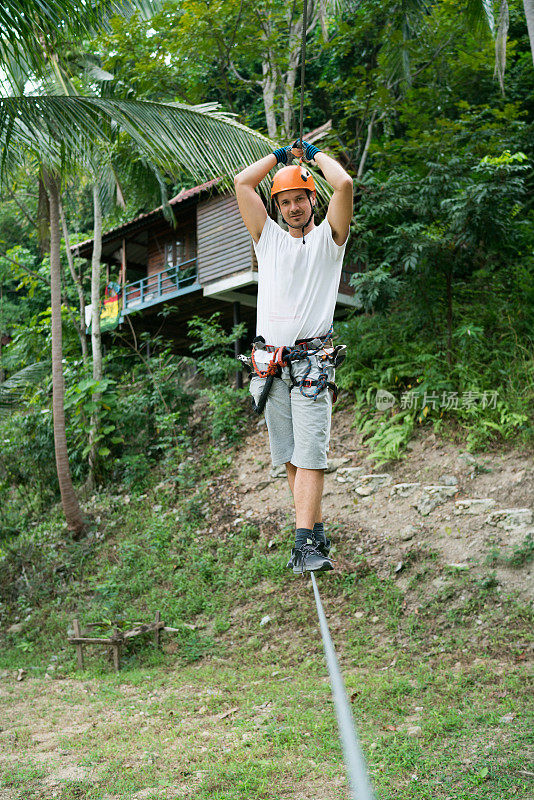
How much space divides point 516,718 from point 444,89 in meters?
12.7

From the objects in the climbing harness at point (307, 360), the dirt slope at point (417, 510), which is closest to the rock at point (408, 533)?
the dirt slope at point (417, 510)

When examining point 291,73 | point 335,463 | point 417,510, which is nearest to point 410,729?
point 417,510

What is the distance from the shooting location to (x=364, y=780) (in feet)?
4.49

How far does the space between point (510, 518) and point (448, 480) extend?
139 centimetres

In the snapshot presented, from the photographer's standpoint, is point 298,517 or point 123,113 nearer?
point 298,517

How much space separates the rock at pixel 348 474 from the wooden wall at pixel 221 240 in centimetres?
632

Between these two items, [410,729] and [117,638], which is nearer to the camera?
[410,729]

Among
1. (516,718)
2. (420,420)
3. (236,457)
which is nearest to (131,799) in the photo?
(516,718)

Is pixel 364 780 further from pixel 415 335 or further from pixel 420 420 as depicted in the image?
pixel 415 335

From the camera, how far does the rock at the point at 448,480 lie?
9.38m

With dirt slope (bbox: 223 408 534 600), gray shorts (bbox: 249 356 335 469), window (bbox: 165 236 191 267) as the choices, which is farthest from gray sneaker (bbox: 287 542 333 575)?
window (bbox: 165 236 191 267)

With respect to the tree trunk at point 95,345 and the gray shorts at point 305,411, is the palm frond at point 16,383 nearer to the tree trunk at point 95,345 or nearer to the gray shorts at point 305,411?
the tree trunk at point 95,345

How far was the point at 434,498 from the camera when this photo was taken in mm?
9211

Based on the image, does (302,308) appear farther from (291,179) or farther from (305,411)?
(291,179)
